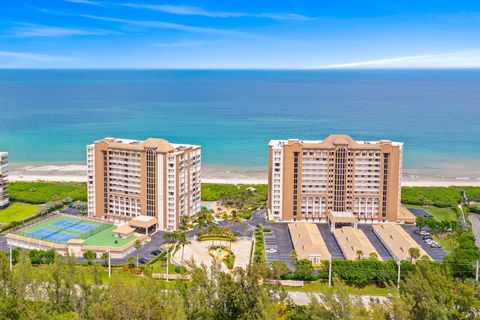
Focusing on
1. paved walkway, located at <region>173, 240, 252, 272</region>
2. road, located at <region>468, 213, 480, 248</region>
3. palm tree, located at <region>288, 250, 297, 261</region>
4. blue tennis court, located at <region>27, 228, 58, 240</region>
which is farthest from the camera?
road, located at <region>468, 213, 480, 248</region>

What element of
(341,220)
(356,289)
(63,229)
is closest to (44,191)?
(63,229)

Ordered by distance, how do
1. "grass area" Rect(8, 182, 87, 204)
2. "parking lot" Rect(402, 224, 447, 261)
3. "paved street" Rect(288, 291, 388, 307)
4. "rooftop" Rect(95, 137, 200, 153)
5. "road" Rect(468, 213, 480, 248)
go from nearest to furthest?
"paved street" Rect(288, 291, 388, 307) → "parking lot" Rect(402, 224, 447, 261) → "road" Rect(468, 213, 480, 248) → "rooftop" Rect(95, 137, 200, 153) → "grass area" Rect(8, 182, 87, 204)

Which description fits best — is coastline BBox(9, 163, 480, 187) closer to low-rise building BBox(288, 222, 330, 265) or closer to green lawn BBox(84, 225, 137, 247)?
low-rise building BBox(288, 222, 330, 265)

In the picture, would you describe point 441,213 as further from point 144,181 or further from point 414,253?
point 144,181

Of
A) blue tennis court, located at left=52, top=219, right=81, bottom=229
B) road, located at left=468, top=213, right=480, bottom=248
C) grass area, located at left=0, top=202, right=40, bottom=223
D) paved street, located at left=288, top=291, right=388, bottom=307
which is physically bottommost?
paved street, located at left=288, top=291, right=388, bottom=307

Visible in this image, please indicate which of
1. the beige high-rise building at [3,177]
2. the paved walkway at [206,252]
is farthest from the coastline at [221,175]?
the paved walkway at [206,252]

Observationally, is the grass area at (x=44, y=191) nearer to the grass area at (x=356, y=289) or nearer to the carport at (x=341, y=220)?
the carport at (x=341, y=220)

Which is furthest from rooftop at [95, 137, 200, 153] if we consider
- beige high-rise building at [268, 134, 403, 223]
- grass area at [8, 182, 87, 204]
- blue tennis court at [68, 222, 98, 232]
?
grass area at [8, 182, 87, 204]
